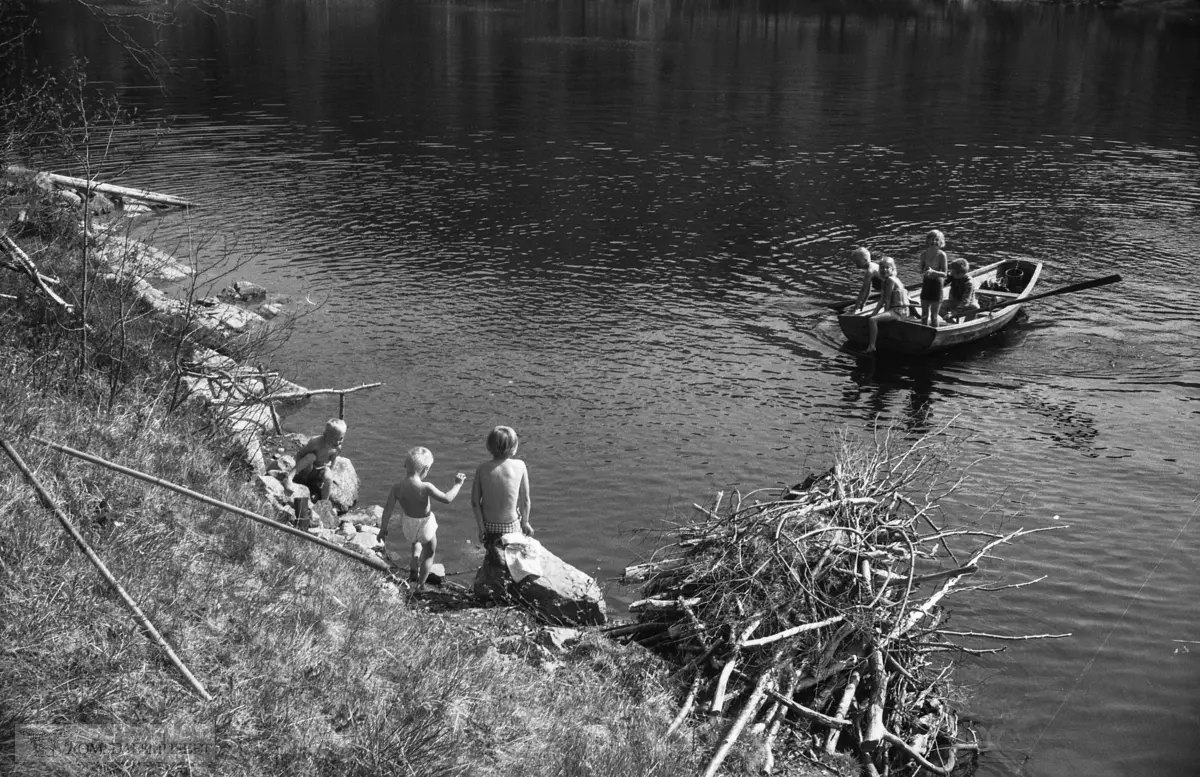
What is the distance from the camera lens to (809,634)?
1120cm

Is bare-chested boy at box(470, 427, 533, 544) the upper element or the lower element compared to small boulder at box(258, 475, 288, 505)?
upper

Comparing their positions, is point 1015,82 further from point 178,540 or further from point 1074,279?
point 178,540

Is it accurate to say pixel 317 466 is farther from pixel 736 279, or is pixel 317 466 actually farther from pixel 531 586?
pixel 736 279

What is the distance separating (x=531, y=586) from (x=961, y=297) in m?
17.3

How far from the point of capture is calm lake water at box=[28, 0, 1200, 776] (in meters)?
16.3

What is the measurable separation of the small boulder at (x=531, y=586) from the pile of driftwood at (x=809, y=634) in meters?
0.49

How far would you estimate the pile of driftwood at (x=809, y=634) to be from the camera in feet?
35.3

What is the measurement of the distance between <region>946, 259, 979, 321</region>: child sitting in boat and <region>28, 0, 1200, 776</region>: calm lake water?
93 centimetres

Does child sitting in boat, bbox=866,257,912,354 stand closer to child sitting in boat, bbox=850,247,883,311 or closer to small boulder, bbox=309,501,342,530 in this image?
child sitting in boat, bbox=850,247,883,311

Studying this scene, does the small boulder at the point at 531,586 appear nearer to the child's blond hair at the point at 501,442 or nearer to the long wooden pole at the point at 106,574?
the child's blond hair at the point at 501,442

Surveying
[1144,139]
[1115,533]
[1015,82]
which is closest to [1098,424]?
[1115,533]

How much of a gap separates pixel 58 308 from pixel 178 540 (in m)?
5.76

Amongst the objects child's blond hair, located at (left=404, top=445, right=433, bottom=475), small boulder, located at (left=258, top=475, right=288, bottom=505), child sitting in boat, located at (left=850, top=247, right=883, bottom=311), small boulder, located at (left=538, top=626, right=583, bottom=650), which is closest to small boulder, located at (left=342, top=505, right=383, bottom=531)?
small boulder, located at (left=258, top=475, right=288, bottom=505)

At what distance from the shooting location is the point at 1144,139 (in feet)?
163
